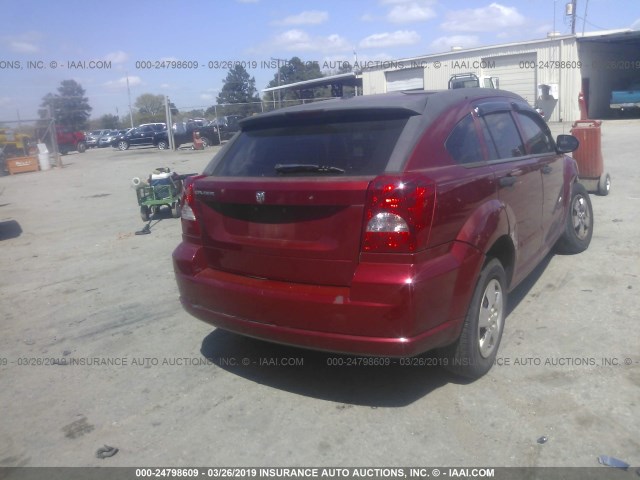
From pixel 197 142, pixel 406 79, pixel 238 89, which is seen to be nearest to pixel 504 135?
pixel 197 142

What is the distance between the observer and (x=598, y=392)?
3561 mm

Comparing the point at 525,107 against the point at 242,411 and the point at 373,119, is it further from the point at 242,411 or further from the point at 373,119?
the point at 242,411

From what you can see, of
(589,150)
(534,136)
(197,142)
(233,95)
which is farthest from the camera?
(233,95)

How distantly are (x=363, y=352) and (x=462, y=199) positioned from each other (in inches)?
42.3

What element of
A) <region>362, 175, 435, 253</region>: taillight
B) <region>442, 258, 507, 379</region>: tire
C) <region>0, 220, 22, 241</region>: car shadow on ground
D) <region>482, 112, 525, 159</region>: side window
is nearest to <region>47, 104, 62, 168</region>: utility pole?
<region>0, 220, 22, 241</region>: car shadow on ground

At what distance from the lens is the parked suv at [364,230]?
3.17 m

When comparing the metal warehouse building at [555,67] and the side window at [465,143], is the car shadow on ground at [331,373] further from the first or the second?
the metal warehouse building at [555,67]

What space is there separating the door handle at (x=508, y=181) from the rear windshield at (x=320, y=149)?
0.95 m

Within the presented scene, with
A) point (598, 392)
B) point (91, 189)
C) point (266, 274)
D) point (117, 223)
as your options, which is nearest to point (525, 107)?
point (598, 392)

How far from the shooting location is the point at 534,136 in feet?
16.8

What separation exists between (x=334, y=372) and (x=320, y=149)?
61.1 inches

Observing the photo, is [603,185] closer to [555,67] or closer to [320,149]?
[320,149]

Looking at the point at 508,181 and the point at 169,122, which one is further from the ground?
the point at 169,122

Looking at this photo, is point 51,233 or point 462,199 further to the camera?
point 51,233
